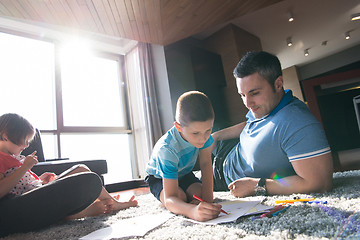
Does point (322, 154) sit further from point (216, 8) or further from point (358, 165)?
point (216, 8)

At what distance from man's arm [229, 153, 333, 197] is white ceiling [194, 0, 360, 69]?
3.20ft

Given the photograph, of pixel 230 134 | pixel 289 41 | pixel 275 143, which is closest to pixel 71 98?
pixel 230 134

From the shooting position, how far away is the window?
3.42 meters

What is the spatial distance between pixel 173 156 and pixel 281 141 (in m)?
0.47

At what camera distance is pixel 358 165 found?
1553 millimetres

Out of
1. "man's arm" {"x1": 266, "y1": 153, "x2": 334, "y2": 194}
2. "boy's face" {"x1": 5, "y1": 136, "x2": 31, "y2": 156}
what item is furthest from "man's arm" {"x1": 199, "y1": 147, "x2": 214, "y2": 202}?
"boy's face" {"x1": 5, "y1": 136, "x2": 31, "y2": 156}

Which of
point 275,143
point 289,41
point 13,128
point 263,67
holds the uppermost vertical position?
point 289,41

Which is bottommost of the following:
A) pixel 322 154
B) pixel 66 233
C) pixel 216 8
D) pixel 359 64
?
pixel 66 233

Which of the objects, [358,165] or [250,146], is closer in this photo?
[250,146]

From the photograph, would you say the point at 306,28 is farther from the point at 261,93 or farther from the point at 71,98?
the point at 71,98

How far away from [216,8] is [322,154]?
7.00 feet

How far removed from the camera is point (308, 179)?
97 cm

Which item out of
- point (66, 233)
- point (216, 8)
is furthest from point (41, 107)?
point (66, 233)

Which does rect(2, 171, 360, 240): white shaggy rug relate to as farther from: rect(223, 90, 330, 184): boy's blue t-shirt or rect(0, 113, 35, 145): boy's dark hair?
rect(0, 113, 35, 145): boy's dark hair
